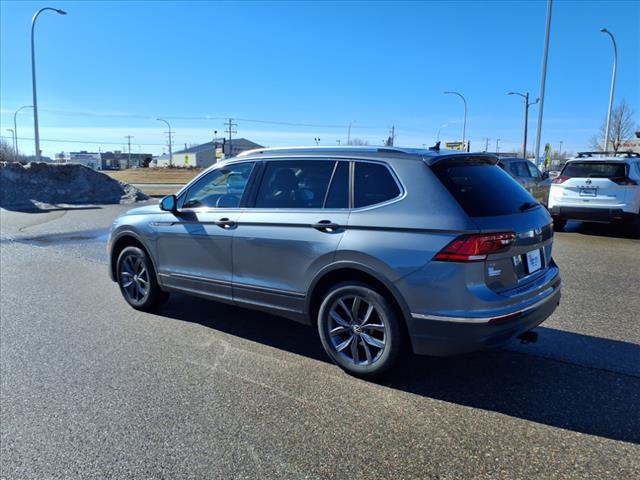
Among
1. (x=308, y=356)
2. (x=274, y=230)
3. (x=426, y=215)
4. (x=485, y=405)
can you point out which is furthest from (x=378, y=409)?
(x=274, y=230)

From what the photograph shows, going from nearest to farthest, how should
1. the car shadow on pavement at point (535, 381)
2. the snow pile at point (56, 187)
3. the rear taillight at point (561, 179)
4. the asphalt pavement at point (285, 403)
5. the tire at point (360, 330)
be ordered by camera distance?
the asphalt pavement at point (285, 403) < the car shadow on pavement at point (535, 381) < the tire at point (360, 330) < the rear taillight at point (561, 179) < the snow pile at point (56, 187)

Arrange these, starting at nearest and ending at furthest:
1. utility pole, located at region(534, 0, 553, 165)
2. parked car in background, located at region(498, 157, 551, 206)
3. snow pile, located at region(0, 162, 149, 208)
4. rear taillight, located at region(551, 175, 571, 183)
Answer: rear taillight, located at region(551, 175, 571, 183)
parked car in background, located at region(498, 157, 551, 206)
snow pile, located at region(0, 162, 149, 208)
utility pole, located at region(534, 0, 553, 165)

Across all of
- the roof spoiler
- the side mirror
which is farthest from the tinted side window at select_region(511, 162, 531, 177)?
the side mirror

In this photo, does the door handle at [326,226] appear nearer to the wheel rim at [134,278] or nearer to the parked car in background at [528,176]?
the wheel rim at [134,278]

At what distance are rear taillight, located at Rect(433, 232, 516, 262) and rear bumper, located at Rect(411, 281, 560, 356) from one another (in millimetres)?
414

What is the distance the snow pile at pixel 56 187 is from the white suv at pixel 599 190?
1736cm

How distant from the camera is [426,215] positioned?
139 inches

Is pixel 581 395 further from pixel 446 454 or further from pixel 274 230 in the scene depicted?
pixel 274 230

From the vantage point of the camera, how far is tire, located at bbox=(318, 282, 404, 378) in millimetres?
3711

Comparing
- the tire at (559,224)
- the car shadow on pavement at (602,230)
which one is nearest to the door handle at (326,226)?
the tire at (559,224)

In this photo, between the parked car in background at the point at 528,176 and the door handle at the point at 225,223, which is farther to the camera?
the parked car in background at the point at 528,176

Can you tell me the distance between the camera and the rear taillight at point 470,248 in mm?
3348

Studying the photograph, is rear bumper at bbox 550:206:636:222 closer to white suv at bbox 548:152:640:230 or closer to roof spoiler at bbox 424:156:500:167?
white suv at bbox 548:152:640:230

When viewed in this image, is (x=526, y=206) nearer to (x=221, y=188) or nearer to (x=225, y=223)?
(x=225, y=223)
